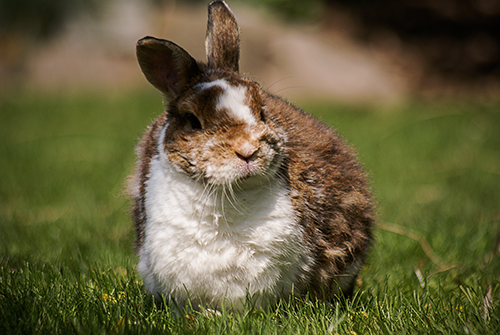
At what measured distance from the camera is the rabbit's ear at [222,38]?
226cm

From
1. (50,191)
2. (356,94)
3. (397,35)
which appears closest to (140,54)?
(50,191)

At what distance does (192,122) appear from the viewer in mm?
1961

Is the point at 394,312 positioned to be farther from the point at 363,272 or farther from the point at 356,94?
the point at 356,94

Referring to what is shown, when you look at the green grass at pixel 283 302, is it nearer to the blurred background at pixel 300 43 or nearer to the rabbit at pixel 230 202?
the rabbit at pixel 230 202

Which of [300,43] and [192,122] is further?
[300,43]

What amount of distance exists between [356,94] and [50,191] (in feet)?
20.1

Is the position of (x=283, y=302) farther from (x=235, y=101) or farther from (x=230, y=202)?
(x=235, y=101)

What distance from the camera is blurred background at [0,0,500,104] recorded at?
8.81 metres

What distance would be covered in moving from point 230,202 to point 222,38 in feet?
2.77

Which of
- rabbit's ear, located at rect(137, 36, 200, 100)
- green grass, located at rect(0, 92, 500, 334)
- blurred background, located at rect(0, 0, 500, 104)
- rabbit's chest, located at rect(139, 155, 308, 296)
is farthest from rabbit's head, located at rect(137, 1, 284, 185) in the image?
blurred background, located at rect(0, 0, 500, 104)

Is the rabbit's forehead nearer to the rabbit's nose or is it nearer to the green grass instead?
the rabbit's nose

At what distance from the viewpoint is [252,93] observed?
1982 millimetres

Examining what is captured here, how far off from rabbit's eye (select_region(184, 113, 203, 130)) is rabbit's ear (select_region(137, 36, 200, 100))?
0.71ft

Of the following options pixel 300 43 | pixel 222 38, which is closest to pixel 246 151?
pixel 222 38
